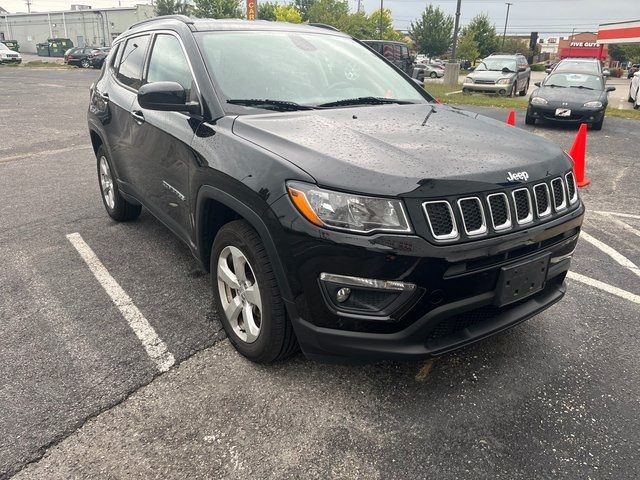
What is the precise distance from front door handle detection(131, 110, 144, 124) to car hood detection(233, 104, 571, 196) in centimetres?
129

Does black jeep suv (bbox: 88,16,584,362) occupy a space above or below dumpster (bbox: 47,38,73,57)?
below

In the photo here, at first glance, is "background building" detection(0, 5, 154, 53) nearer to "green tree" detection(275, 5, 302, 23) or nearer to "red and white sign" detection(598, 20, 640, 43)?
"green tree" detection(275, 5, 302, 23)

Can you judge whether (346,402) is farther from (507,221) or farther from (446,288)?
(507,221)

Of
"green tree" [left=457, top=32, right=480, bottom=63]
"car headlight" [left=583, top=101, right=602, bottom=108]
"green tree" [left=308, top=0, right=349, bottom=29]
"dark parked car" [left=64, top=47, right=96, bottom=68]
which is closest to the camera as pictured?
"car headlight" [left=583, top=101, right=602, bottom=108]

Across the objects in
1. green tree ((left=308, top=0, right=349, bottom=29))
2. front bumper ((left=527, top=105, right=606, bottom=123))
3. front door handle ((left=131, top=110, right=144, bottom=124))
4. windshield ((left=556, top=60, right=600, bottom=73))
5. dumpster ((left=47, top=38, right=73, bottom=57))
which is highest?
green tree ((left=308, top=0, right=349, bottom=29))

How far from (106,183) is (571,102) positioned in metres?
9.94

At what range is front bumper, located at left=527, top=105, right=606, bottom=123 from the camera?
1076 centimetres

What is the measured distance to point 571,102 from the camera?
35.7 ft

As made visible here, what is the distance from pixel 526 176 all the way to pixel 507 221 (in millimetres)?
A: 284

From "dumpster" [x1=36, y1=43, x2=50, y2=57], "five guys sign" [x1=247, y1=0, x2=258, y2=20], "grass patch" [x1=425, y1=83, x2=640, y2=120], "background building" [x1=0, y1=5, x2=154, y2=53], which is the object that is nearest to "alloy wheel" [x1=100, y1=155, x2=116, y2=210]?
"grass patch" [x1=425, y1=83, x2=640, y2=120]

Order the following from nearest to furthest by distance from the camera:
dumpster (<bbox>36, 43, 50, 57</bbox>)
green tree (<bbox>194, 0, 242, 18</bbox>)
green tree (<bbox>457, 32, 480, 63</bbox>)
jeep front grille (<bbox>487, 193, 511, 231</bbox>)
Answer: jeep front grille (<bbox>487, 193, 511, 231</bbox>) → green tree (<bbox>457, 32, 480, 63</bbox>) → dumpster (<bbox>36, 43, 50, 57</bbox>) → green tree (<bbox>194, 0, 242, 18</bbox>)

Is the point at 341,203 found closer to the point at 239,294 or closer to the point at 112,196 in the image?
the point at 239,294

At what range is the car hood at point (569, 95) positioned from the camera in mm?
10938

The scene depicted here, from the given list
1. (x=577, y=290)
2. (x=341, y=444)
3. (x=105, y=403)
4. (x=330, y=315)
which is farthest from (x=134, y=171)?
(x=577, y=290)
